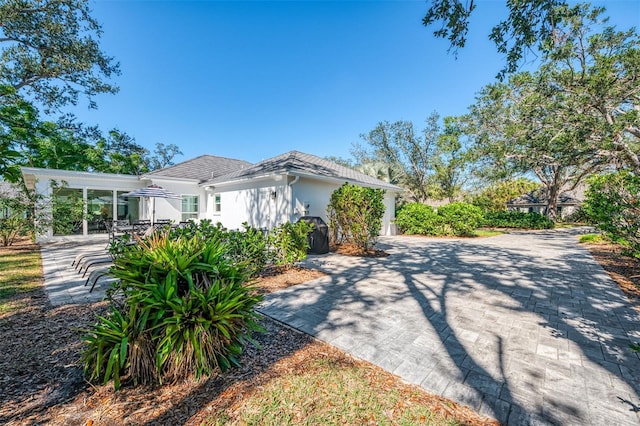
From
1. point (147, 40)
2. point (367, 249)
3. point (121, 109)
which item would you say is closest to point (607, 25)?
point (367, 249)

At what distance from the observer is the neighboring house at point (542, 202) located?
33906 millimetres

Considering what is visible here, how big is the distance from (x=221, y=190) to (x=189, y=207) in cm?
269

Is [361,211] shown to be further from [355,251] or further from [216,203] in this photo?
[216,203]

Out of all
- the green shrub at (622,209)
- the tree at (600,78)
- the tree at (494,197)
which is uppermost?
the tree at (600,78)

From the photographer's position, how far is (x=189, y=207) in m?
15.0

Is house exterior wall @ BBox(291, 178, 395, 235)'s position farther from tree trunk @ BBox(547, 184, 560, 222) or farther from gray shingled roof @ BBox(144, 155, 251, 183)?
tree trunk @ BBox(547, 184, 560, 222)

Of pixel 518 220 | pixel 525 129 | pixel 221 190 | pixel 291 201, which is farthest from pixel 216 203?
pixel 518 220

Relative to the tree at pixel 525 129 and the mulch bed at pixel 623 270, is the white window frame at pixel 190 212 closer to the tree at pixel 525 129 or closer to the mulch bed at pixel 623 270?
the mulch bed at pixel 623 270

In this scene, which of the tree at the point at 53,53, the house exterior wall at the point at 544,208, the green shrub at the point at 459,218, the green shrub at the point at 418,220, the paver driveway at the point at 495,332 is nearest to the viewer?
the paver driveway at the point at 495,332

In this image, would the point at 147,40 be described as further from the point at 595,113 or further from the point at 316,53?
the point at 595,113

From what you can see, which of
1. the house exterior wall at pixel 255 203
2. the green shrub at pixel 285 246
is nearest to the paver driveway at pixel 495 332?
the green shrub at pixel 285 246

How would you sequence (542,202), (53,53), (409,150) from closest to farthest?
(53,53) < (409,150) < (542,202)

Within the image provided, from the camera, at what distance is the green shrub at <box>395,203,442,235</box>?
597 inches

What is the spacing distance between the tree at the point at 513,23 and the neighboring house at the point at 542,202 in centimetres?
A: 3727
